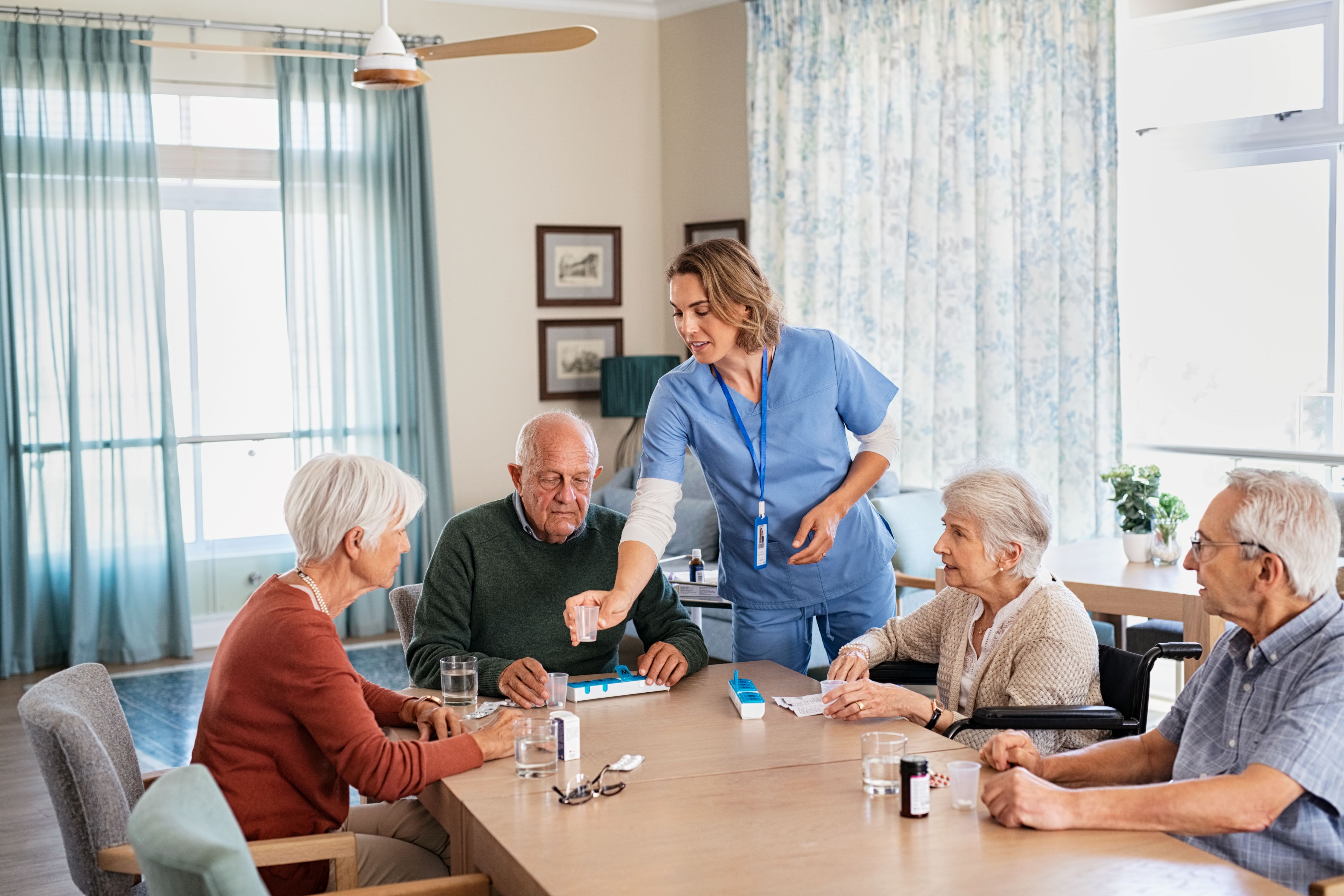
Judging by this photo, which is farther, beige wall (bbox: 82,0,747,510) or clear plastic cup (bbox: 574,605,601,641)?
beige wall (bbox: 82,0,747,510)

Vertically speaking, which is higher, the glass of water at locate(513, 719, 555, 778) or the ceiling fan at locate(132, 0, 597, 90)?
the ceiling fan at locate(132, 0, 597, 90)

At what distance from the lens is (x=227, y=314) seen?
6215mm

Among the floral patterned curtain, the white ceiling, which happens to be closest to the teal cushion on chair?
the floral patterned curtain

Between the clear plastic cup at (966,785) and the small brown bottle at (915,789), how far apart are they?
0.06m

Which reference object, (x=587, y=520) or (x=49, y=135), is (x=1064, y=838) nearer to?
(x=587, y=520)

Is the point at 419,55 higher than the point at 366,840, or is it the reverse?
the point at 419,55

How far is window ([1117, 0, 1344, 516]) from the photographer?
4898mm

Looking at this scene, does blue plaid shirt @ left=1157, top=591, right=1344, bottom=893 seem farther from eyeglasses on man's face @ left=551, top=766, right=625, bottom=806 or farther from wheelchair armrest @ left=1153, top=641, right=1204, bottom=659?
eyeglasses on man's face @ left=551, top=766, right=625, bottom=806

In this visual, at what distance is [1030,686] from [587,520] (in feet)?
3.52

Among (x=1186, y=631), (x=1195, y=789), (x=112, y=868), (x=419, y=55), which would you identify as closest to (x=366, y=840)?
(x=112, y=868)

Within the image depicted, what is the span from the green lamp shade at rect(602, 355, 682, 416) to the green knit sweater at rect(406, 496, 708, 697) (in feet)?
12.0

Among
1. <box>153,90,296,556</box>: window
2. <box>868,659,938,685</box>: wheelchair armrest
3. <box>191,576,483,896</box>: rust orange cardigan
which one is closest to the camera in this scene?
<box>191,576,483,896</box>: rust orange cardigan

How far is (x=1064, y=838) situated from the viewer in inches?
67.4

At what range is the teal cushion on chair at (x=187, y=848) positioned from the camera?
135cm
